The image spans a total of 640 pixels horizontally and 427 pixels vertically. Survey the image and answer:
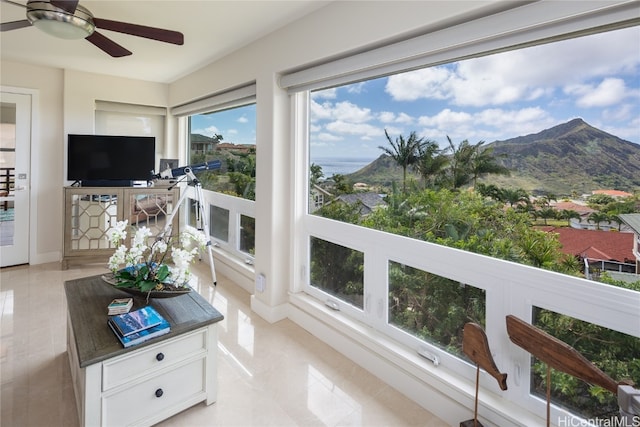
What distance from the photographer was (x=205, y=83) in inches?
147

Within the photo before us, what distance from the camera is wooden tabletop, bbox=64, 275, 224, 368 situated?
57.2 inches

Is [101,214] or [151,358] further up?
[101,214]

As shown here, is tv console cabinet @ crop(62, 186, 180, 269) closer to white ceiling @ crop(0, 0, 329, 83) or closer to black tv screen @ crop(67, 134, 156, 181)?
black tv screen @ crop(67, 134, 156, 181)

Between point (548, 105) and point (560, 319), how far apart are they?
3.02ft

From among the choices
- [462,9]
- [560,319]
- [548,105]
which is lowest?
[560,319]

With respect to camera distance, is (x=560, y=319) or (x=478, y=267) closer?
(x=560, y=319)

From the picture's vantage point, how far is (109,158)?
4.09m

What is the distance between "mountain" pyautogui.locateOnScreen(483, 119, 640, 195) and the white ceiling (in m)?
1.51

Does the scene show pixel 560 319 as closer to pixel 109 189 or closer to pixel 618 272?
pixel 618 272

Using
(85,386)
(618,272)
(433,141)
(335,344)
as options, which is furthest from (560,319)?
(85,386)

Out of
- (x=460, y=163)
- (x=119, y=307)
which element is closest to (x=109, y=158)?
(x=119, y=307)

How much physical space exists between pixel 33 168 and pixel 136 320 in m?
3.62

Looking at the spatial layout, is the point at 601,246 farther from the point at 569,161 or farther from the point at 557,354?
the point at 557,354

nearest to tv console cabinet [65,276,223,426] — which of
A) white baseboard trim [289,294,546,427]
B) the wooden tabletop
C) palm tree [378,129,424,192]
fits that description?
the wooden tabletop
